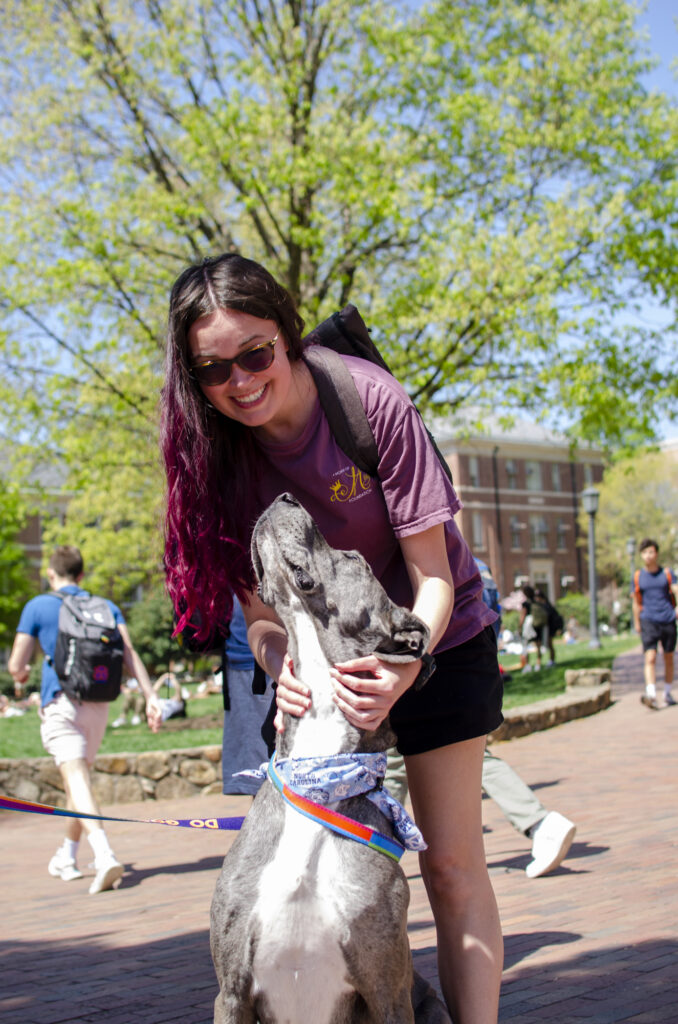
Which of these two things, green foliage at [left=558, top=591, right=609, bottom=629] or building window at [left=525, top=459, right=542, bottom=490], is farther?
building window at [left=525, top=459, right=542, bottom=490]

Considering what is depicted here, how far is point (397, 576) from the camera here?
8.63ft

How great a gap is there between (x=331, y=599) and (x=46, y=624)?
5214 millimetres

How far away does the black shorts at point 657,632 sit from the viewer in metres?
13.0

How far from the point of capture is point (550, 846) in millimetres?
5586

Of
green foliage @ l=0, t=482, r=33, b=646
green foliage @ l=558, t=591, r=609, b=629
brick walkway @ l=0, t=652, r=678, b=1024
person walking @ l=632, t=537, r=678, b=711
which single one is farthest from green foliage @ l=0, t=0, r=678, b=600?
green foliage @ l=558, t=591, r=609, b=629

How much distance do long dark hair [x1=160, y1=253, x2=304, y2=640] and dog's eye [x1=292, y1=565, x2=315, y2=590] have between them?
1.76 ft

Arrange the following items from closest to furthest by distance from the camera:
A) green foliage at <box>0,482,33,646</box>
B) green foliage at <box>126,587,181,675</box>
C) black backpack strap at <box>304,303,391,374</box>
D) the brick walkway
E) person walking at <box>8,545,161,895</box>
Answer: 1. black backpack strap at <box>304,303,391,374</box>
2. the brick walkway
3. person walking at <box>8,545,161,895</box>
4. green foliage at <box>126,587,181,675</box>
5. green foliage at <box>0,482,33,646</box>

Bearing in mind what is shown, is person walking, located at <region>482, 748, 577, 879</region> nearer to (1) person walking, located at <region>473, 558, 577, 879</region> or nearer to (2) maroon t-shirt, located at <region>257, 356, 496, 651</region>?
(1) person walking, located at <region>473, 558, 577, 879</region>

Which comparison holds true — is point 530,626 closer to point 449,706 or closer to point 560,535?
point 449,706

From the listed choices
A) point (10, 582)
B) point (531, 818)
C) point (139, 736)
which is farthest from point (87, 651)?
point (10, 582)

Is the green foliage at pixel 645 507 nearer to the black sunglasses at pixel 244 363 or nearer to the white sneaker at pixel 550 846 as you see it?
the white sneaker at pixel 550 846

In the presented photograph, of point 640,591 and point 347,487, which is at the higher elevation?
point 347,487

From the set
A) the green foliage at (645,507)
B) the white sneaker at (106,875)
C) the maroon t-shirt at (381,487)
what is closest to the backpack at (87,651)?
the white sneaker at (106,875)

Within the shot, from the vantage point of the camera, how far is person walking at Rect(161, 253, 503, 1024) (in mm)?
2459
